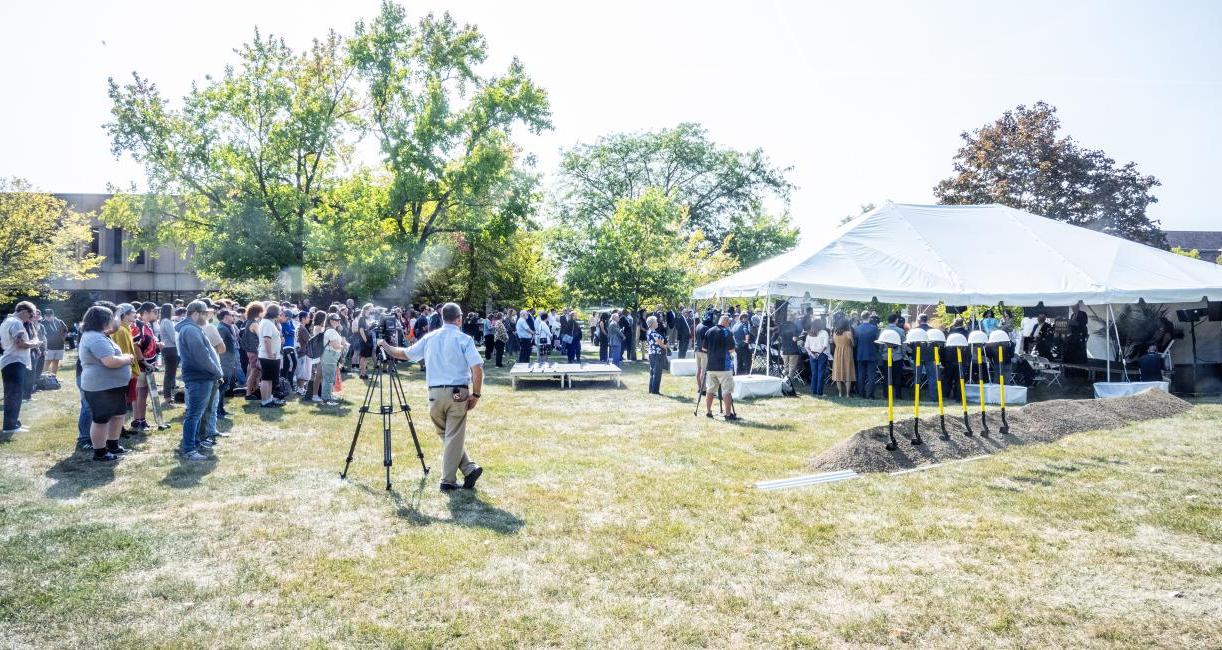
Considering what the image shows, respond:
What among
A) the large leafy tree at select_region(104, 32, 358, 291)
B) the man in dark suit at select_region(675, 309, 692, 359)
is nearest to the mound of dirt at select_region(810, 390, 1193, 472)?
the man in dark suit at select_region(675, 309, 692, 359)

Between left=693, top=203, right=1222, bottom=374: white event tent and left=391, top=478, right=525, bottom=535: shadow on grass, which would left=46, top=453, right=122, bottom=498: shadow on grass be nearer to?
left=391, top=478, right=525, bottom=535: shadow on grass

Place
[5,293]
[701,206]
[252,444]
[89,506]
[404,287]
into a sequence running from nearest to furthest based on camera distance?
[89,506] < [252,444] < [404,287] < [5,293] < [701,206]

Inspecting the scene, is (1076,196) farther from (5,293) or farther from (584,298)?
(5,293)

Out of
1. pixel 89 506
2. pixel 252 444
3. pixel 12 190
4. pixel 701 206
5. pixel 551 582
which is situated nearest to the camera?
pixel 551 582

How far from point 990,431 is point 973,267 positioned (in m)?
7.38

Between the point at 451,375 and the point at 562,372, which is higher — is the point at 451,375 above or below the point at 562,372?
above

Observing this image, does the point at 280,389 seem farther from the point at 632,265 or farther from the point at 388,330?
the point at 632,265

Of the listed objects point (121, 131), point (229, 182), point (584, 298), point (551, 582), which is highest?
point (121, 131)

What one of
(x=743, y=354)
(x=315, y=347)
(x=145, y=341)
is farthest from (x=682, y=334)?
(x=145, y=341)

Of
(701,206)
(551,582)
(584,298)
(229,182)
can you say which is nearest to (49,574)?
(551,582)

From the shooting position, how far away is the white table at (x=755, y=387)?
1457cm

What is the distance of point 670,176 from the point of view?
1922 inches

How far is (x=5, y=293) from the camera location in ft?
101

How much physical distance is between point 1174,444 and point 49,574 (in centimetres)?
1229
